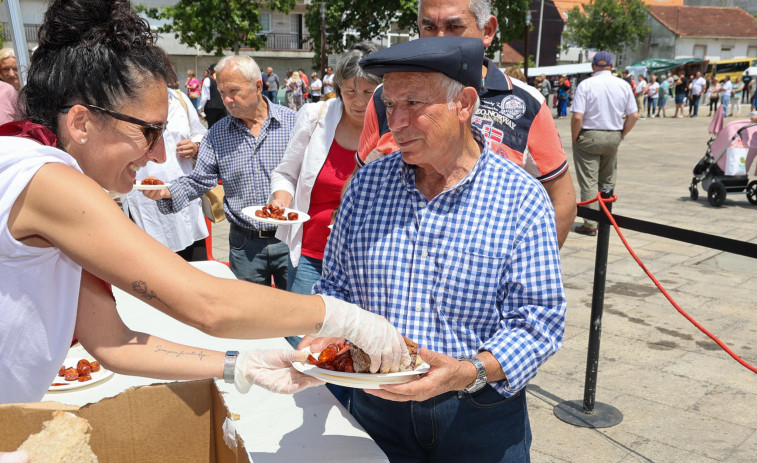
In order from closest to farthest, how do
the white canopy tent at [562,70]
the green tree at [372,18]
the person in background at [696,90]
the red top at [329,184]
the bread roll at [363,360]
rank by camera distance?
the bread roll at [363,360] → the red top at [329,184] → the green tree at [372,18] → the person in background at [696,90] → the white canopy tent at [562,70]

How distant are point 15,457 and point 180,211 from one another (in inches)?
142

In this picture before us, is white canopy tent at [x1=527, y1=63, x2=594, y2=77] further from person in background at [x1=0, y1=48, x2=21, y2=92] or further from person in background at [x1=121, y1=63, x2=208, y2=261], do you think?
person in background at [x1=121, y1=63, x2=208, y2=261]

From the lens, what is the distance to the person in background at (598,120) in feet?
27.2

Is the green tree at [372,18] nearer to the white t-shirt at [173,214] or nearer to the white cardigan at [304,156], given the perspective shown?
the white t-shirt at [173,214]

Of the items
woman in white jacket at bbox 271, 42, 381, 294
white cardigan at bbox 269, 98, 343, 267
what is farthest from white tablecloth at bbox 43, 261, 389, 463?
white cardigan at bbox 269, 98, 343, 267

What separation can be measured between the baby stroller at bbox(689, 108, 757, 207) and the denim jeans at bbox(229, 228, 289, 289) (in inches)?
338

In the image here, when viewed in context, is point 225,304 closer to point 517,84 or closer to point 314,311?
point 314,311

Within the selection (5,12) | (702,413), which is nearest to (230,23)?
(5,12)

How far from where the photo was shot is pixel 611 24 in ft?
203

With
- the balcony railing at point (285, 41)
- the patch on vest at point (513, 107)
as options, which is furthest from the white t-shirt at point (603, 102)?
the balcony railing at point (285, 41)

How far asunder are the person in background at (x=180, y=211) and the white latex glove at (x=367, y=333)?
10.6ft

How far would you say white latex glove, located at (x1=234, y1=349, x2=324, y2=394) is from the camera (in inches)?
68.7

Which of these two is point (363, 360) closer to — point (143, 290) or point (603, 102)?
point (143, 290)

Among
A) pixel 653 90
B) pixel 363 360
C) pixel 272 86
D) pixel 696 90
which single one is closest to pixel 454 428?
pixel 363 360
